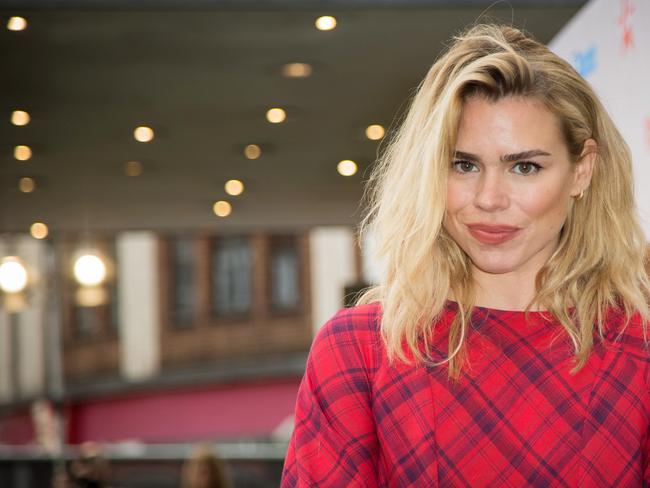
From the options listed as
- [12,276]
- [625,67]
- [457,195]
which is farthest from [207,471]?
[457,195]

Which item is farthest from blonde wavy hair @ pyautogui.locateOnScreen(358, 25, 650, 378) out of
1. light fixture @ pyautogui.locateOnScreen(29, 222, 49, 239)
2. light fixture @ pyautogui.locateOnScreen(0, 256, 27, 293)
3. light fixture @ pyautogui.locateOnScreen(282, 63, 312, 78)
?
light fixture @ pyautogui.locateOnScreen(29, 222, 49, 239)

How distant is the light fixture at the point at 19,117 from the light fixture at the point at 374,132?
7.75ft

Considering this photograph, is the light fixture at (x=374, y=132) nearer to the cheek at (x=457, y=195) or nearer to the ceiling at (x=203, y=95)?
the ceiling at (x=203, y=95)

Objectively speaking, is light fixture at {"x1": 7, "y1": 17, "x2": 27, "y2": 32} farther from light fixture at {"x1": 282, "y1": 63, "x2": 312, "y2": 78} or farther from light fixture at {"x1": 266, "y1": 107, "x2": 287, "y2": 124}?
light fixture at {"x1": 266, "y1": 107, "x2": 287, "y2": 124}

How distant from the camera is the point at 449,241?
5.52 ft

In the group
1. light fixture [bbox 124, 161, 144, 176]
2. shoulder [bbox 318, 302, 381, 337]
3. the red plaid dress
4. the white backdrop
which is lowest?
the red plaid dress

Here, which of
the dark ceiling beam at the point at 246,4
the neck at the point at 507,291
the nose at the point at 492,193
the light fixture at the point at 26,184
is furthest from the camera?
the light fixture at the point at 26,184

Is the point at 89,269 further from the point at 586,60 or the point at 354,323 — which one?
the point at 354,323

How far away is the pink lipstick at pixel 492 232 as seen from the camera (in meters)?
1.57

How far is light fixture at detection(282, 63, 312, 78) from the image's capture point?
19.8ft

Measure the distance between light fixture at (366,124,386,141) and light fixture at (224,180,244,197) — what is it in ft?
5.43

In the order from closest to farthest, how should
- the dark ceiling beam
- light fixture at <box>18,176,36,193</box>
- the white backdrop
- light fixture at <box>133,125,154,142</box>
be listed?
1. the white backdrop
2. the dark ceiling beam
3. light fixture at <box>133,125,154,142</box>
4. light fixture at <box>18,176,36,193</box>

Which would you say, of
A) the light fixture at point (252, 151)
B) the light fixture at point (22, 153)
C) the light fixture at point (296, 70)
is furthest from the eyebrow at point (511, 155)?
the light fixture at point (22, 153)

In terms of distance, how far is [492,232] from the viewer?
1573 millimetres
